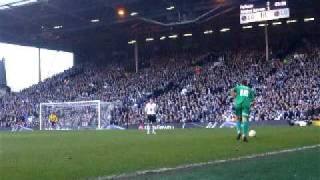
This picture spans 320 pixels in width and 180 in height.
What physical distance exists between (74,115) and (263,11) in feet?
54.1

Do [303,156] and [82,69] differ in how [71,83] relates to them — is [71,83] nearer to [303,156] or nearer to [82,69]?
[82,69]

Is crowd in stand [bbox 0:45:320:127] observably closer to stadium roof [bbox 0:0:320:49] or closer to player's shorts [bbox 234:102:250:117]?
stadium roof [bbox 0:0:320:49]

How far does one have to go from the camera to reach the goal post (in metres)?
40.8

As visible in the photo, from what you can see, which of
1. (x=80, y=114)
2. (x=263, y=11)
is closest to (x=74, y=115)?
(x=80, y=114)

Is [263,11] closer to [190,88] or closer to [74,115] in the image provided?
[190,88]

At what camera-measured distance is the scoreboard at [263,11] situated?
35.4m

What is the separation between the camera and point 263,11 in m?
35.9

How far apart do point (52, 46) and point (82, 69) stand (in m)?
5.24

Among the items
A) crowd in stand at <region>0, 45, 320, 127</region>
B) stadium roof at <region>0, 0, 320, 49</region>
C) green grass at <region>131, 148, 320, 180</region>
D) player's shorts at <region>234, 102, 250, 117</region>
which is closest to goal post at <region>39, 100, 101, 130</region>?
crowd in stand at <region>0, 45, 320, 127</region>

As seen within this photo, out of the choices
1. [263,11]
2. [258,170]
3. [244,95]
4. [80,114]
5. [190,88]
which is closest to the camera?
[258,170]

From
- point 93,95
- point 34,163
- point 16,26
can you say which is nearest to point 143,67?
point 93,95

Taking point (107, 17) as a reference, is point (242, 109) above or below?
below

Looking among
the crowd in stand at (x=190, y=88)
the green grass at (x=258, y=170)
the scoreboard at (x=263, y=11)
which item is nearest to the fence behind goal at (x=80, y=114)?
the crowd in stand at (x=190, y=88)

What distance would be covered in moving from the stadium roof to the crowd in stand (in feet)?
12.1
